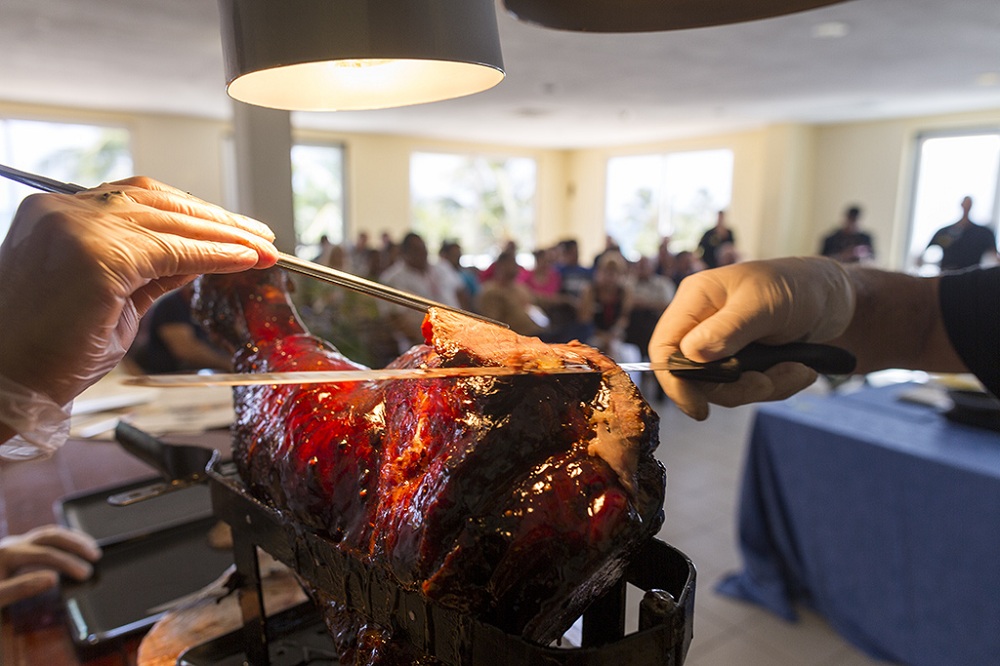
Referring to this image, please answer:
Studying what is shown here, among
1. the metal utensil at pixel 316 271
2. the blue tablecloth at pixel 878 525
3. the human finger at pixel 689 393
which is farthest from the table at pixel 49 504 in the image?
the blue tablecloth at pixel 878 525

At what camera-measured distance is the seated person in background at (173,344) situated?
301 centimetres

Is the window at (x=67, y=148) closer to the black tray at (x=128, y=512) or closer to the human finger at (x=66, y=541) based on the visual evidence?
the black tray at (x=128, y=512)

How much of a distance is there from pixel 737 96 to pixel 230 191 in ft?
19.1

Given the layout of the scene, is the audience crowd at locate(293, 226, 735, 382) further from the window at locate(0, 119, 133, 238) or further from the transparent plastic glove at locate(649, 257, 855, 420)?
the window at locate(0, 119, 133, 238)

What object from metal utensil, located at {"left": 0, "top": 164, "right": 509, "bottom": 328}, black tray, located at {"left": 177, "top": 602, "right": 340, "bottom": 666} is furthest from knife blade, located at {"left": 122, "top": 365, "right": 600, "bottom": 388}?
black tray, located at {"left": 177, "top": 602, "right": 340, "bottom": 666}

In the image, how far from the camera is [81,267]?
0.53 meters

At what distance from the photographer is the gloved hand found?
40.1 inches

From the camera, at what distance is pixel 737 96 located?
18.1ft

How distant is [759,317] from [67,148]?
27.7 feet

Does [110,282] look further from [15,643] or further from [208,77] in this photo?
[208,77]

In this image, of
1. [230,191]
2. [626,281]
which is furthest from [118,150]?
[626,281]

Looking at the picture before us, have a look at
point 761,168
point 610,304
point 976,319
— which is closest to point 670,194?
point 761,168

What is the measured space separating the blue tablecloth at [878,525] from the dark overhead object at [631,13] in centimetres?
169

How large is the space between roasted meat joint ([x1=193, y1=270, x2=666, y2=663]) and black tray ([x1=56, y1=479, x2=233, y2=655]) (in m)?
0.45
